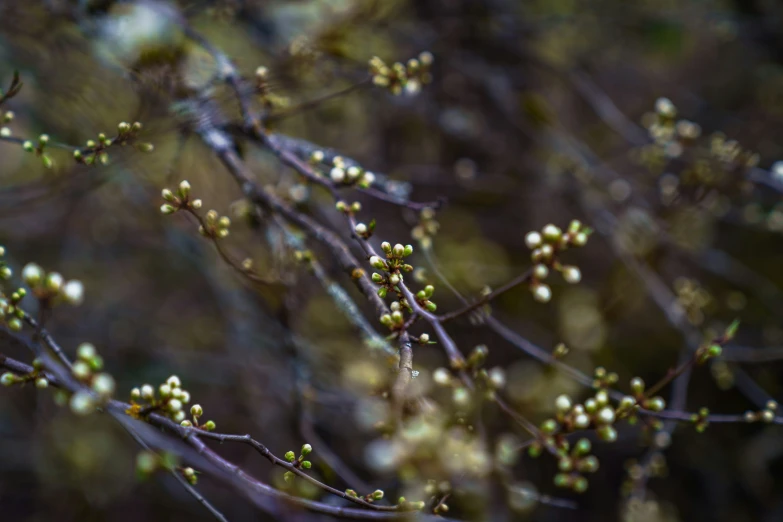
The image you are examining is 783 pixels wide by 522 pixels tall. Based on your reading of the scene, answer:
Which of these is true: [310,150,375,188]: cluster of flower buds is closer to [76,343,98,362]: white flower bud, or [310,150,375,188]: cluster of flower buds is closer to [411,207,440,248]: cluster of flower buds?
[411,207,440,248]: cluster of flower buds

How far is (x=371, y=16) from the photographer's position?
2.83 m

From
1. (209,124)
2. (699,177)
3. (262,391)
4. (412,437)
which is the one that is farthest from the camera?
(262,391)

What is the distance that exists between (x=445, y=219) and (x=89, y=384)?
315cm

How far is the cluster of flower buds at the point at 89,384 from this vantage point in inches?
32.4

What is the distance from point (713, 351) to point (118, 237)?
364 cm

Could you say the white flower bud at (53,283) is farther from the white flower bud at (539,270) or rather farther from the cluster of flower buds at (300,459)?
the white flower bud at (539,270)

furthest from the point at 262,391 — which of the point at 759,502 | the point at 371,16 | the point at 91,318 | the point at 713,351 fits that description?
the point at 759,502

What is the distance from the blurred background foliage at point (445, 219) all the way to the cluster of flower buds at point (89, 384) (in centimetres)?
120

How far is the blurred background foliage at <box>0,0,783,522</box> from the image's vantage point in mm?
2545

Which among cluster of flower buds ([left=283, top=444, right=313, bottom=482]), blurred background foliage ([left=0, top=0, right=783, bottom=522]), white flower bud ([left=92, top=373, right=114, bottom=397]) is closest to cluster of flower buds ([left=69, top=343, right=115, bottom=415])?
white flower bud ([left=92, top=373, right=114, bottom=397])

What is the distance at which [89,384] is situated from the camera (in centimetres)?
86

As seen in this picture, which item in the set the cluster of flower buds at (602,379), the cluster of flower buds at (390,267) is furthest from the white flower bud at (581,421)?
the cluster of flower buds at (390,267)

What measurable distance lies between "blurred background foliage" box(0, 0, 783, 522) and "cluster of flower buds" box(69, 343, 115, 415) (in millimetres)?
1196

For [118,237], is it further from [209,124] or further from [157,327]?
[209,124]
